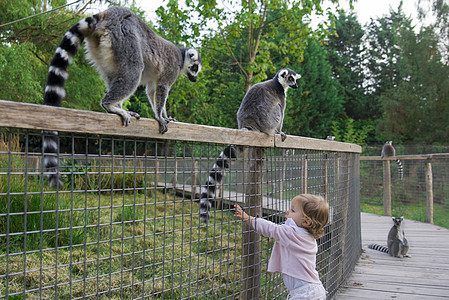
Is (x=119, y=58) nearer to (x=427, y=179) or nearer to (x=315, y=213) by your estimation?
(x=315, y=213)

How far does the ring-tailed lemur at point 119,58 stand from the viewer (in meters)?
2.02

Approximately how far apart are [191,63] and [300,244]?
2132 millimetres

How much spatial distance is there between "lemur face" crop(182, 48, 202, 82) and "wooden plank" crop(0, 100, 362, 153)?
4.26 feet

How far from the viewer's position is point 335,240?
13.2ft

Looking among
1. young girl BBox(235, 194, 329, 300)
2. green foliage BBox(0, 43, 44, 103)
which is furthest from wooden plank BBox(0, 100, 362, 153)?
green foliage BBox(0, 43, 44, 103)

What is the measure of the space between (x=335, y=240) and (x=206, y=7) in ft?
20.8

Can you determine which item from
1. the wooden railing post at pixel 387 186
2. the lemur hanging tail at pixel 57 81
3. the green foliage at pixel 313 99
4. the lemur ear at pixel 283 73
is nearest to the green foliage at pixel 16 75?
the lemur ear at pixel 283 73

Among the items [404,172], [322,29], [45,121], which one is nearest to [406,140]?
[404,172]

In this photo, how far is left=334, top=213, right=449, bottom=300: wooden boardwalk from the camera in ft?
12.5

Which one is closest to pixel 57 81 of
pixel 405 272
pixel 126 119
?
pixel 126 119

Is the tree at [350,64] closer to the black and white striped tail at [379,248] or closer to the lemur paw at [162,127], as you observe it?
the black and white striped tail at [379,248]

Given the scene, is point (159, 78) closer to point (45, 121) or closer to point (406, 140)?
point (45, 121)

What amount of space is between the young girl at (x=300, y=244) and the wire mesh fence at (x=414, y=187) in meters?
6.56

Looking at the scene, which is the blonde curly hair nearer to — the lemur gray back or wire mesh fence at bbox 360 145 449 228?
the lemur gray back
